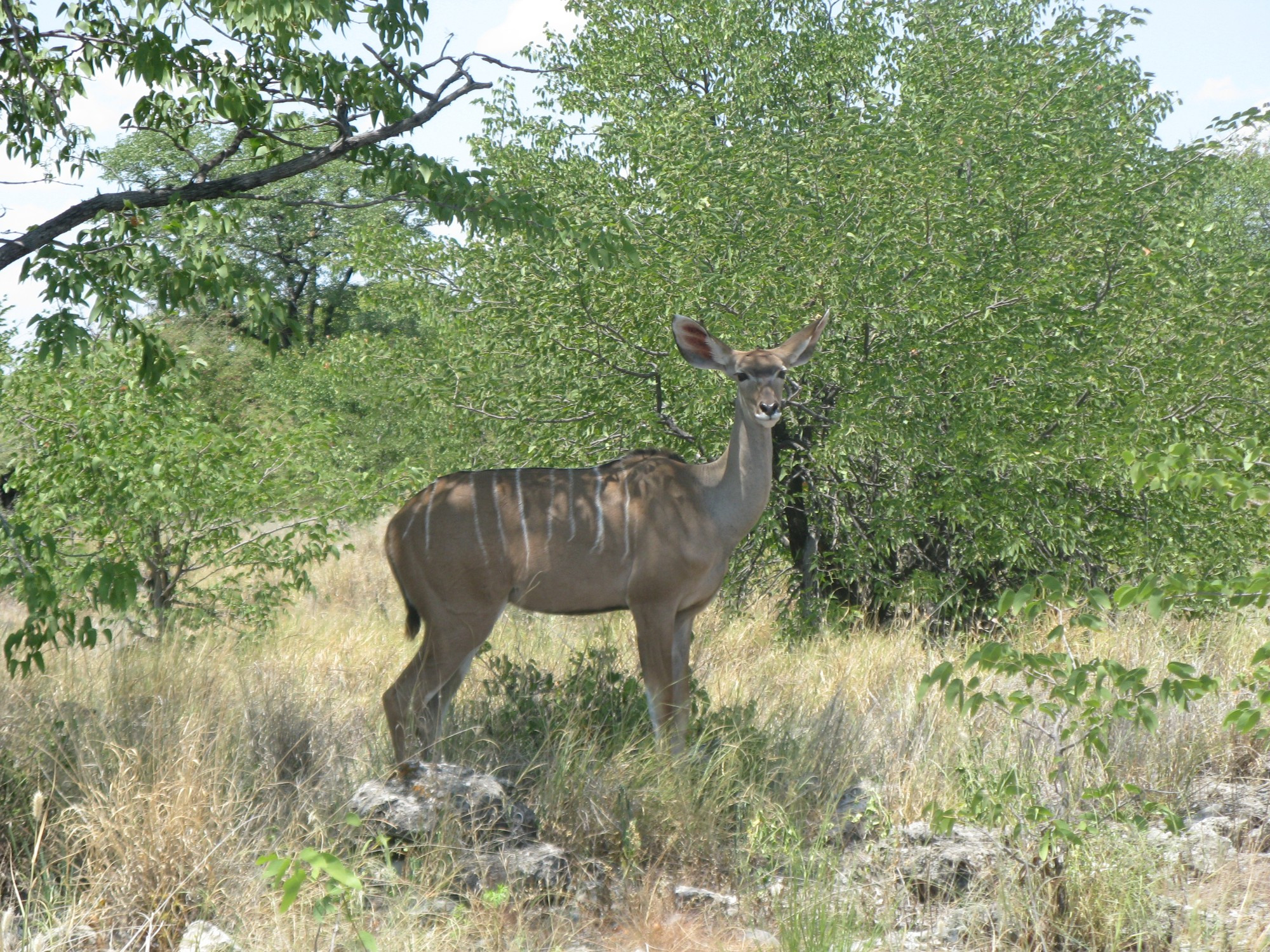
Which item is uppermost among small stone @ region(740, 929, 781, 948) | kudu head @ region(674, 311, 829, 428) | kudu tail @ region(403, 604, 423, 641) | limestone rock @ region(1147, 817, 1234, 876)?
kudu head @ region(674, 311, 829, 428)

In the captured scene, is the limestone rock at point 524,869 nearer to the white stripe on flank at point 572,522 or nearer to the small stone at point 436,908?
the small stone at point 436,908

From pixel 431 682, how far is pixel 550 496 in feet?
3.63

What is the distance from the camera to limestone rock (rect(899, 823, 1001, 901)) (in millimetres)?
4457

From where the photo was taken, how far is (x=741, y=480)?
635 centimetres

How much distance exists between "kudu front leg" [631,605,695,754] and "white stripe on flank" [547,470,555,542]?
57 cm

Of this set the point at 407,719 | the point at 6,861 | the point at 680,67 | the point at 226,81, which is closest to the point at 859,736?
the point at 407,719

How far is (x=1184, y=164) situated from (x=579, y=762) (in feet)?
19.7

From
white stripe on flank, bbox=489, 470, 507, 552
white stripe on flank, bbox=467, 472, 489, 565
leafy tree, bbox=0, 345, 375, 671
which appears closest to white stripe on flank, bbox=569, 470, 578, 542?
white stripe on flank, bbox=489, 470, 507, 552

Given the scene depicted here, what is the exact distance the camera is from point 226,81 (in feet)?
17.8

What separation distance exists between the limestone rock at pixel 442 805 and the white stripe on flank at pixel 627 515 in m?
1.58

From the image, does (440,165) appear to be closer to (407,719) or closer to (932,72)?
(407,719)

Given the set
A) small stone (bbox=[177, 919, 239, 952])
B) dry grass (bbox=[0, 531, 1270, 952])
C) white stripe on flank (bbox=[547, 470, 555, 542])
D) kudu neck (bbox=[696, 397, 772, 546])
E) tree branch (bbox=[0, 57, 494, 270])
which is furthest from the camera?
kudu neck (bbox=[696, 397, 772, 546])

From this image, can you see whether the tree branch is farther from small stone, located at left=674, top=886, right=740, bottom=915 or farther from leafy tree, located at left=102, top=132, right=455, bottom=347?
leafy tree, located at left=102, top=132, right=455, bottom=347

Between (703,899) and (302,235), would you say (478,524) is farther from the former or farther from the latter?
(302,235)
